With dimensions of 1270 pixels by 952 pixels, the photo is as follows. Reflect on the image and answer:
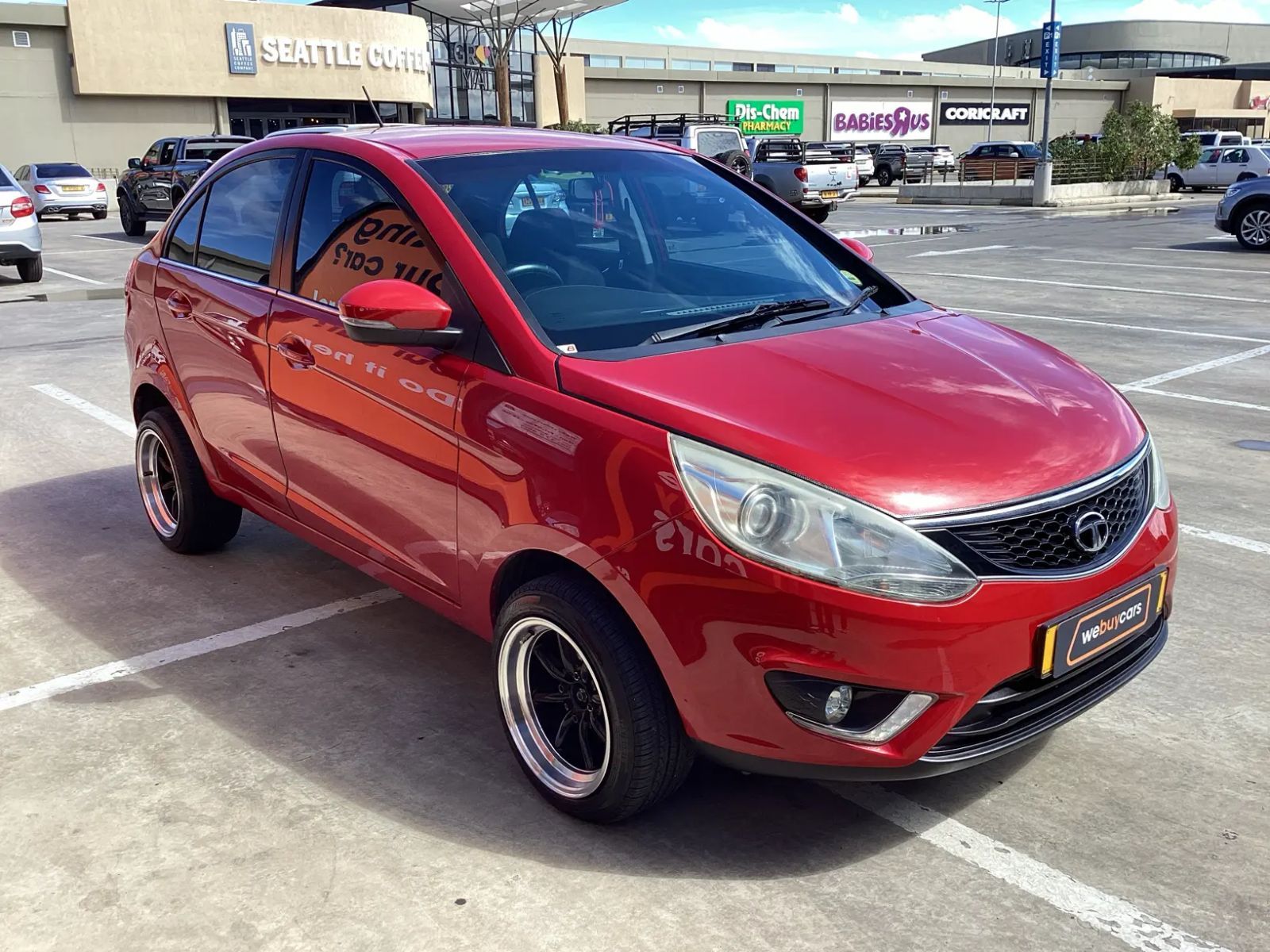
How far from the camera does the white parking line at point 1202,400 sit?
772 cm

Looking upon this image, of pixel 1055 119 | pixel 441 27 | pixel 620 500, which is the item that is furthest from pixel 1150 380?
pixel 1055 119

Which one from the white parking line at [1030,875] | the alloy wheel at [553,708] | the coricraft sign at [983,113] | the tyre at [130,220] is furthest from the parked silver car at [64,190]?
the coricraft sign at [983,113]

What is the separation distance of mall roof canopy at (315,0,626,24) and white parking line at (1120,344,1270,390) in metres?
40.1

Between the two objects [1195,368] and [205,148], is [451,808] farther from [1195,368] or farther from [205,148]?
[205,148]

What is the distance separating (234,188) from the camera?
15.3 ft

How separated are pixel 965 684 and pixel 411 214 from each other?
2084 mm

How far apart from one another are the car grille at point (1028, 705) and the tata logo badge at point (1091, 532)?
0.30 m

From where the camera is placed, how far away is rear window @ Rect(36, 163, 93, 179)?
2966 centimetres

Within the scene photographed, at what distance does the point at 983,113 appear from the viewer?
69.4 metres

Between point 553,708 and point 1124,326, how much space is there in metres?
9.29

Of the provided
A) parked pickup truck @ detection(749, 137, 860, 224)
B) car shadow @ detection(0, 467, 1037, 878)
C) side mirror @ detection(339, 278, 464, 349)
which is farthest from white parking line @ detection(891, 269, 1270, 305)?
side mirror @ detection(339, 278, 464, 349)

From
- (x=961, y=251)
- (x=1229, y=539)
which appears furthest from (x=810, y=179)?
(x=1229, y=539)

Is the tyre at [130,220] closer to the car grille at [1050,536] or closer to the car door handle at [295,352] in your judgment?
the car door handle at [295,352]

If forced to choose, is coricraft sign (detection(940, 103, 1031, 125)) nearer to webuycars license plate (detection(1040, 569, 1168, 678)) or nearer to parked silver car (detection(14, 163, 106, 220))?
parked silver car (detection(14, 163, 106, 220))
